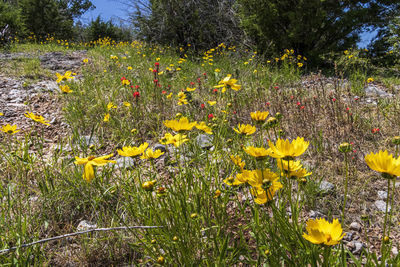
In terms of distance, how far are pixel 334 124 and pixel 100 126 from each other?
96.6 inches

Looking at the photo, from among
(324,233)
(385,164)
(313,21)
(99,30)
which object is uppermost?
(99,30)

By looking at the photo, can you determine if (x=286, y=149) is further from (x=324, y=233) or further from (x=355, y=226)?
(x=355, y=226)

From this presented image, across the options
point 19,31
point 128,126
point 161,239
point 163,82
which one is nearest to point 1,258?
point 161,239

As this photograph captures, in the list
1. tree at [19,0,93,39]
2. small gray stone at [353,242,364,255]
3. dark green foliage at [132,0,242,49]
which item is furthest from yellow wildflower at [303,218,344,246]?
tree at [19,0,93,39]

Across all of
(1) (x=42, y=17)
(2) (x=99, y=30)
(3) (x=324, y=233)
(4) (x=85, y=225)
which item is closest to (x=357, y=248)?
(3) (x=324, y=233)

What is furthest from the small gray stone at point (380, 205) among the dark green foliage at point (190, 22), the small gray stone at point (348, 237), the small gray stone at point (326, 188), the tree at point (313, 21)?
the dark green foliage at point (190, 22)

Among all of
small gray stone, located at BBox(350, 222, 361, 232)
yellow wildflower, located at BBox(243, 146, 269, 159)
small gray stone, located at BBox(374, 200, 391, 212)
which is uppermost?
yellow wildflower, located at BBox(243, 146, 269, 159)

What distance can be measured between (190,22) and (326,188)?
7.48 meters

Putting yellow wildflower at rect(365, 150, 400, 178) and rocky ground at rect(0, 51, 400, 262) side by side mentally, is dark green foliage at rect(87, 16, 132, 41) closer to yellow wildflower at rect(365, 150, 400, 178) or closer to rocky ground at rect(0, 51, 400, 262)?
rocky ground at rect(0, 51, 400, 262)

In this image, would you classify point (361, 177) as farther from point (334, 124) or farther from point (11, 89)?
point (11, 89)

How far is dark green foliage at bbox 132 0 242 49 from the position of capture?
7.80 meters

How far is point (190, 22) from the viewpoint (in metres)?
7.98

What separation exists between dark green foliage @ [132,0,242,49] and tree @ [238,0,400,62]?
65.5 inches

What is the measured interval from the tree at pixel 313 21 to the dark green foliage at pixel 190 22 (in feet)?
5.46
